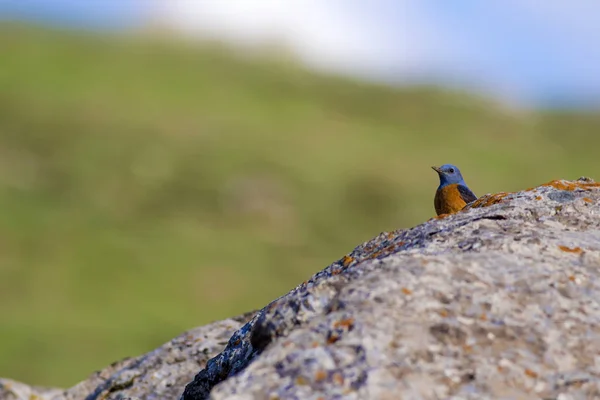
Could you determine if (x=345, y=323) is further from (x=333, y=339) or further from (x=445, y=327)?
(x=445, y=327)

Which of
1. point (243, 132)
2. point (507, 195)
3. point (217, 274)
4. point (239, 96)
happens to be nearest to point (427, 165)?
point (243, 132)

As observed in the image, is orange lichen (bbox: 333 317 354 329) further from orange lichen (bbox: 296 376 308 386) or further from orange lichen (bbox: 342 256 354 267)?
orange lichen (bbox: 342 256 354 267)

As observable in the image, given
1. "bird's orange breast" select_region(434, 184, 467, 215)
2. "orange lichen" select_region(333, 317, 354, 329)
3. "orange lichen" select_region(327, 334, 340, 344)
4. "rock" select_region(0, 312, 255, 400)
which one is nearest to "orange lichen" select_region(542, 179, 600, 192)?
"bird's orange breast" select_region(434, 184, 467, 215)

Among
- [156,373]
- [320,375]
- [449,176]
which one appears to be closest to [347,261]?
[320,375]

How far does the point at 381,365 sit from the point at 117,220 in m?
52.3

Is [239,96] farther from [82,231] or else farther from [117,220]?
[82,231]

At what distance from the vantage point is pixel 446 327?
5.18m

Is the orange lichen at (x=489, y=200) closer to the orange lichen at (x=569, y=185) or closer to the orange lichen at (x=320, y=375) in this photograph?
the orange lichen at (x=569, y=185)

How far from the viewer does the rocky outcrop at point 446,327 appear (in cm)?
485

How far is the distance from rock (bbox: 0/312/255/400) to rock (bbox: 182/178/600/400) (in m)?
2.35

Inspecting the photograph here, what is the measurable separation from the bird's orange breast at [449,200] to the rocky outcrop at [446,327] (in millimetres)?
3409

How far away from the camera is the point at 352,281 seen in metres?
5.63

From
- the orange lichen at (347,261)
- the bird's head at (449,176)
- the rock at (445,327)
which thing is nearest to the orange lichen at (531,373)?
the rock at (445,327)

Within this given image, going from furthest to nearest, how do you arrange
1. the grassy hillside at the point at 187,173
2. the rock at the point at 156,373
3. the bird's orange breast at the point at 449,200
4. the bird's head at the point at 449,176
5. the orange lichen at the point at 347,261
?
the grassy hillside at the point at 187,173 < the bird's head at the point at 449,176 < the bird's orange breast at the point at 449,200 < the rock at the point at 156,373 < the orange lichen at the point at 347,261
